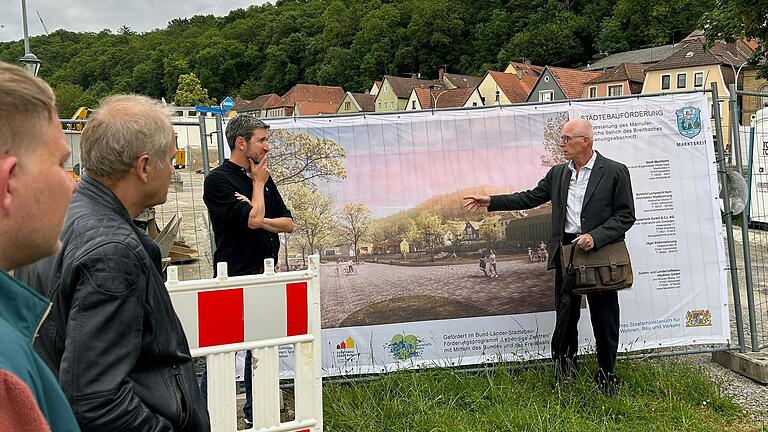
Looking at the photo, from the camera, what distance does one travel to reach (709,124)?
213 inches

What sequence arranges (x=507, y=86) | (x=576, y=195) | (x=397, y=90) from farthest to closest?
(x=397, y=90), (x=507, y=86), (x=576, y=195)

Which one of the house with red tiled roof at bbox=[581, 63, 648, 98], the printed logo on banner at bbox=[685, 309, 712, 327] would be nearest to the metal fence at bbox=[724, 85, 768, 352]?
the printed logo on banner at bbox=[685, 309, 712, 327]

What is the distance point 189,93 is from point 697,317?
10051 cm

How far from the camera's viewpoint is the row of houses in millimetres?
60781

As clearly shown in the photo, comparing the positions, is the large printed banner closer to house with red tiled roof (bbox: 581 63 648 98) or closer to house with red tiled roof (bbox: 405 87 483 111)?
house with red tiled roof (bbox: 581 63 648 98)

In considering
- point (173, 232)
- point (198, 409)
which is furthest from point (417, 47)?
point (198, 409)

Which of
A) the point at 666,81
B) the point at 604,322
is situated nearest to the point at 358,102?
the point at 666,81

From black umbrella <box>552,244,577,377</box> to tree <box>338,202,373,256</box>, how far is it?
4.80ft

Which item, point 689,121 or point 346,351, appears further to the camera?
point 689,121

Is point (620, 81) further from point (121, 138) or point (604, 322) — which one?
point (121, 138)

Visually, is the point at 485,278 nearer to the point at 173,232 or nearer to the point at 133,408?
the point at 133,408

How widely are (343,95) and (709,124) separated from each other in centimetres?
10574

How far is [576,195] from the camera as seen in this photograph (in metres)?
4.82

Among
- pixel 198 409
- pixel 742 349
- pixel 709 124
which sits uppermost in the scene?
pixel 709 124
